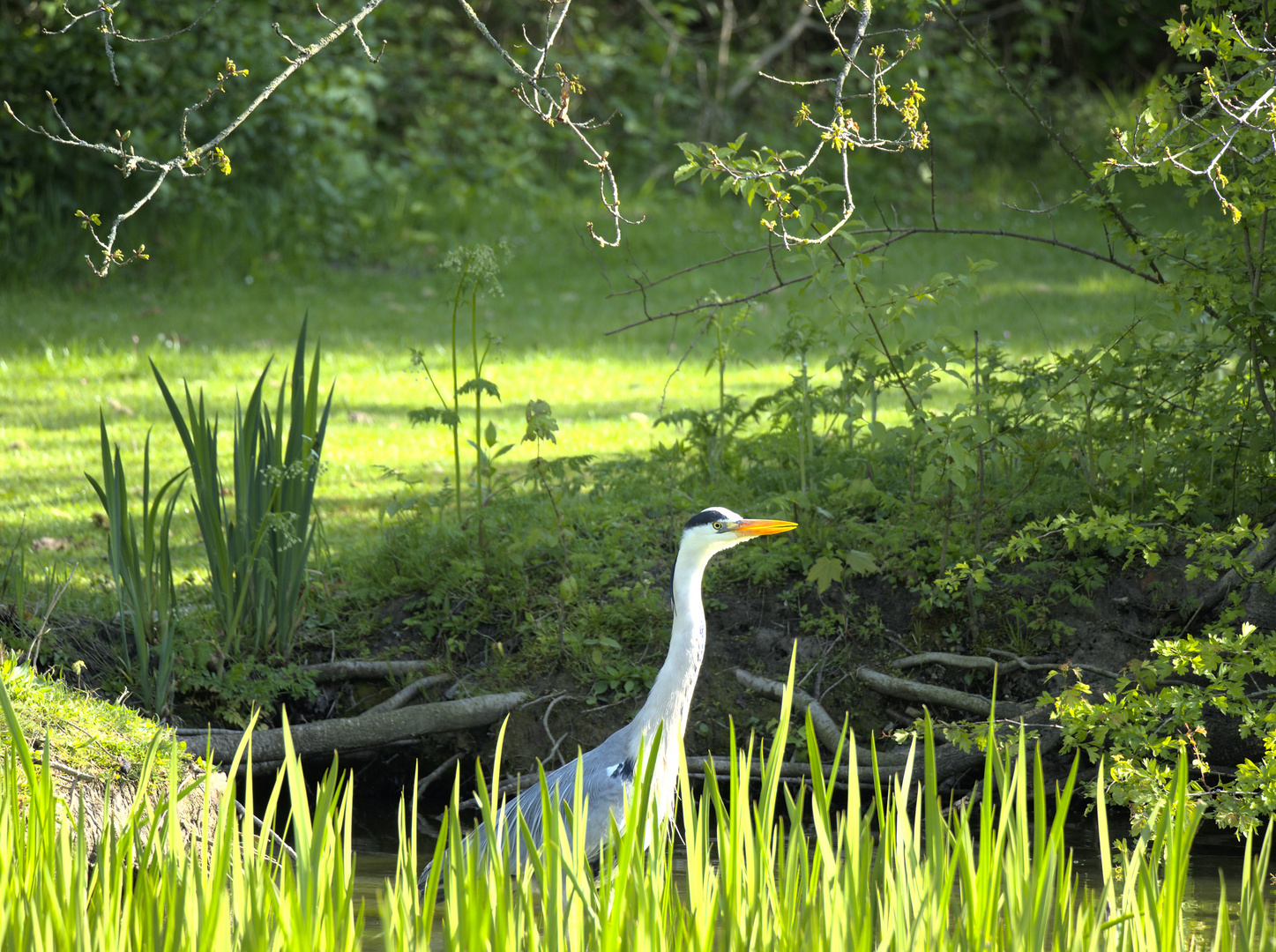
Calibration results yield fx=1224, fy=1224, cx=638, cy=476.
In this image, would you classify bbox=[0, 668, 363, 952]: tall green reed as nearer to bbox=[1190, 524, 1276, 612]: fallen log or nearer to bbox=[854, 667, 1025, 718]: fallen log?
bbox=[854, 667, 1025, 718]: fallen log

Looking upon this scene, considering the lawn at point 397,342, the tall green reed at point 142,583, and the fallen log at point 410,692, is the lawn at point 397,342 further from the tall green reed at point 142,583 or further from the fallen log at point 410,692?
the fallen log at point 410,692

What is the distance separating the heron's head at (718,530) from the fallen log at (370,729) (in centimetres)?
126

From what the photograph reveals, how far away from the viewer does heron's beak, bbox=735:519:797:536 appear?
140 inches

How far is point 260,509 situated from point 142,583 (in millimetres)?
473

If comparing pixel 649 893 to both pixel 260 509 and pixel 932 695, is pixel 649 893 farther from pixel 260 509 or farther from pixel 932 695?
pixel 260 509

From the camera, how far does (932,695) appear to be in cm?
434

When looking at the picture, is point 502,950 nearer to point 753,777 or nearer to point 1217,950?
point 1217,950

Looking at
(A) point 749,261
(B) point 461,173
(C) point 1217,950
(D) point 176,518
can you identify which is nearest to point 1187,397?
(C) point 1217,950

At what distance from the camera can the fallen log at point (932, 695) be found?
4.21 m

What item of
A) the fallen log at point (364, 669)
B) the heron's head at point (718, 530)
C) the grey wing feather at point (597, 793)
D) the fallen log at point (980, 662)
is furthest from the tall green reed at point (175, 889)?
the fallen log at point (980, 662)

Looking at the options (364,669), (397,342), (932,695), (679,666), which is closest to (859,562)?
(932,695)

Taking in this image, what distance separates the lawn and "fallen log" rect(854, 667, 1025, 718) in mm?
1262

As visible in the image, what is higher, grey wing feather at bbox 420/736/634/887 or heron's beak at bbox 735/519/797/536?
heron's beak at bbox 735/519/797/536

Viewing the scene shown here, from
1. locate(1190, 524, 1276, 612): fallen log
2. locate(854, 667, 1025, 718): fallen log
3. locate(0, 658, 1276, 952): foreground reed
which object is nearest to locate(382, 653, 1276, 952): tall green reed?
locate(0, 658, 1276, 952): foreground reed
